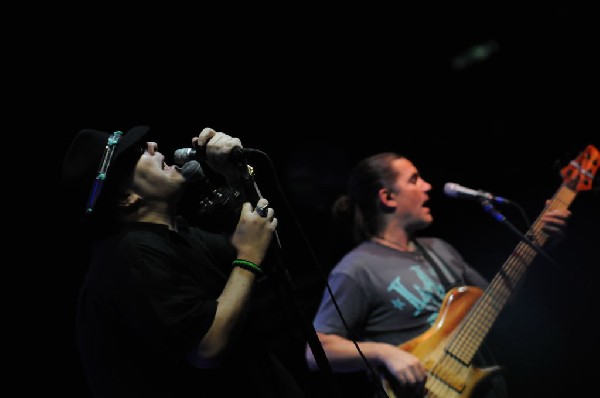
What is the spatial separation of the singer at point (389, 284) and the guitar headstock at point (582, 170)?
11.9 inches

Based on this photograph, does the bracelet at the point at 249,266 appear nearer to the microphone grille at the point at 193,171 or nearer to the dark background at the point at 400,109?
the microphone grille at the point at 193,171

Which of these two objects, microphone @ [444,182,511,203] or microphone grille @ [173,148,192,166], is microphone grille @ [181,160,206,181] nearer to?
microphone grille @ [173,148,192,166]

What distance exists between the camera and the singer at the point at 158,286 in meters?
1.46

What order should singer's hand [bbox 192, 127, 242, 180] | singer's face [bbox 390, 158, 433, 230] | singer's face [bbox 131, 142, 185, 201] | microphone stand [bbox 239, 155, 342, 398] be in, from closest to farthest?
microphone stand [bbox 239, 155, 342, 398], singer's hand [bbox 192, 127, 242, 180], singer's face [bbox 131, 142, 185, 201], singer's face [bbox 390, 158, 433, 230]

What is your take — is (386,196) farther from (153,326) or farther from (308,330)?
(153,326)

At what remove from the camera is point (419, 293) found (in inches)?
104

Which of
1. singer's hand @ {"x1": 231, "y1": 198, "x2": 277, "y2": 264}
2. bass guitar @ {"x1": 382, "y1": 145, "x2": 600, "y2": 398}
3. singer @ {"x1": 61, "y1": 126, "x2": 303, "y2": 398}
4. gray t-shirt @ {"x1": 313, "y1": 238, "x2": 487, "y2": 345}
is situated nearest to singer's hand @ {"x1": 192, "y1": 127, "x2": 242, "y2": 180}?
singer @ {"x1": 61, "y1": 126, "x2": 303, "y2": 398}

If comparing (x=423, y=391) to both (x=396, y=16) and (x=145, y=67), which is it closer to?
(x=145, y=67)

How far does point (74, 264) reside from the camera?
275 cm

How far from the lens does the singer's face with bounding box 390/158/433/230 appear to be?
3.00 meters

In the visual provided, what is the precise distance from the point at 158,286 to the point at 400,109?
11.7 feet

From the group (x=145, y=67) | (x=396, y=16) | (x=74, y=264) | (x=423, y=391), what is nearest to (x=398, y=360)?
(x=423, y=391)

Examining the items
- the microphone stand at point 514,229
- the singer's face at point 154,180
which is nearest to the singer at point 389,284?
the microphone stand at point 514,229

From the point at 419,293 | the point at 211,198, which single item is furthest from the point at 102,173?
the point at 419,293
